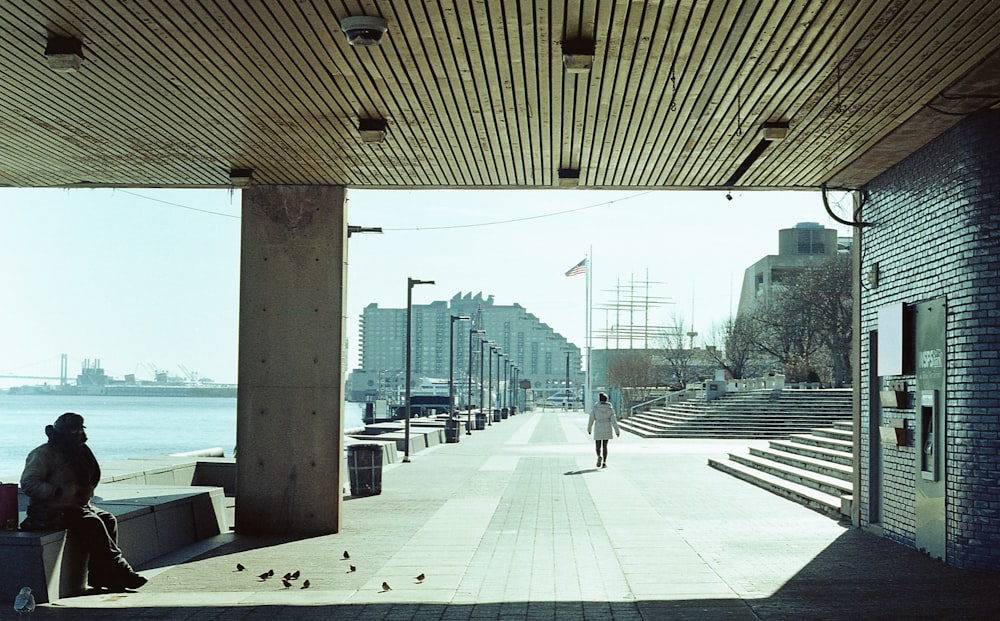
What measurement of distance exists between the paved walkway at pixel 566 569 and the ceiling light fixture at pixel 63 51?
14.3 ft

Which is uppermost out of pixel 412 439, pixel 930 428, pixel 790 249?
A: pixel 790 249

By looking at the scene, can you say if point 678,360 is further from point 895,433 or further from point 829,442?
point 895,433

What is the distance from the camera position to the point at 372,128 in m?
11.3

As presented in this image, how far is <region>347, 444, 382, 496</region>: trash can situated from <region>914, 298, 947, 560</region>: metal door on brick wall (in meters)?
9.80

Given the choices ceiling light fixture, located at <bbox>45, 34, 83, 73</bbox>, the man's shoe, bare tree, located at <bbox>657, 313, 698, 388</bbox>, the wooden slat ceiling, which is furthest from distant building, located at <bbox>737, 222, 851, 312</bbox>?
ceiling light fixture, located at <bbox>45, 34, 83, 73</bbox>

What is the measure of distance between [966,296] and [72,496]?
8569 mm

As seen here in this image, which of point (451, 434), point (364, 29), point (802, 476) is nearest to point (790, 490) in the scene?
point (802, 476)

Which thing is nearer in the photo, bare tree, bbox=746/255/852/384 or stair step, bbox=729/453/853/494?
stair step, bbox=729/453/853/494

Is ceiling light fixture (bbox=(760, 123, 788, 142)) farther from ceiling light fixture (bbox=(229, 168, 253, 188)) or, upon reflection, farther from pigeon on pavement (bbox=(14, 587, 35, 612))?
pigeon on pavement (bbox=(14, 587, 35, 612))

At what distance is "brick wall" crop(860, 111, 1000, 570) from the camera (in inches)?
420

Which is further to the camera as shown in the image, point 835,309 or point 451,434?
point 835,309

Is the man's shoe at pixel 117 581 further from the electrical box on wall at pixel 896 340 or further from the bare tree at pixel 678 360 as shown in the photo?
the bare tree at pixel 678 360

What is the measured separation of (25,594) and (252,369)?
Result: 6.34 m

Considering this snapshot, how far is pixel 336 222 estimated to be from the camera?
1438cm
